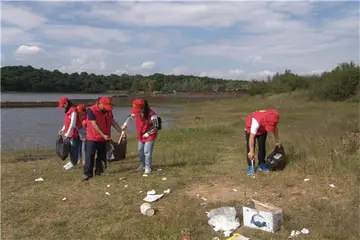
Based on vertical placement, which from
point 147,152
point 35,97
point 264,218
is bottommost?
point 35,97

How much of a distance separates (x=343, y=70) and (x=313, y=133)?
27.5 meters

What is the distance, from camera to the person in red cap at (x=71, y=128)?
920 centimetres

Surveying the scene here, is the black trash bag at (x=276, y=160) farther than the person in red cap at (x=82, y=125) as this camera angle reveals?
No

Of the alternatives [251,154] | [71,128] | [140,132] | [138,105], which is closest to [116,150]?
[140,132]

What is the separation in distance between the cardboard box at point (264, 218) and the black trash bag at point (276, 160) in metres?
2.32

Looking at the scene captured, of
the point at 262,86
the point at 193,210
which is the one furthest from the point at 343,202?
the point at 262,86

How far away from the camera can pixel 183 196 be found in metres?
6.75

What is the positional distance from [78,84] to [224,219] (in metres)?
124

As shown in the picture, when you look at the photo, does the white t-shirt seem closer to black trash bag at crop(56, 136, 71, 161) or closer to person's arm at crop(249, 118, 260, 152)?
person's arm at crop(249, 118, 260, 152)

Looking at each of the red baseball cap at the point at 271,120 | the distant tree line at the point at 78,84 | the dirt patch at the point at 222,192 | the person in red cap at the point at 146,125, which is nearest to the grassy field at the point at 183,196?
the dirt patch at the point at 222,192

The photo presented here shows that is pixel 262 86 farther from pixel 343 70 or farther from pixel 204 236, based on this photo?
pixel 204 236

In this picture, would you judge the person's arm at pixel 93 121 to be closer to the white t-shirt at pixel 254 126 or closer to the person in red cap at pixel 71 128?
the person in red cap at pixel 71 128

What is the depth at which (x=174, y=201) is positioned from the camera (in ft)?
21.4

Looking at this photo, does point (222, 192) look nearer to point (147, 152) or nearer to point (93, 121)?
point (147, 152)
